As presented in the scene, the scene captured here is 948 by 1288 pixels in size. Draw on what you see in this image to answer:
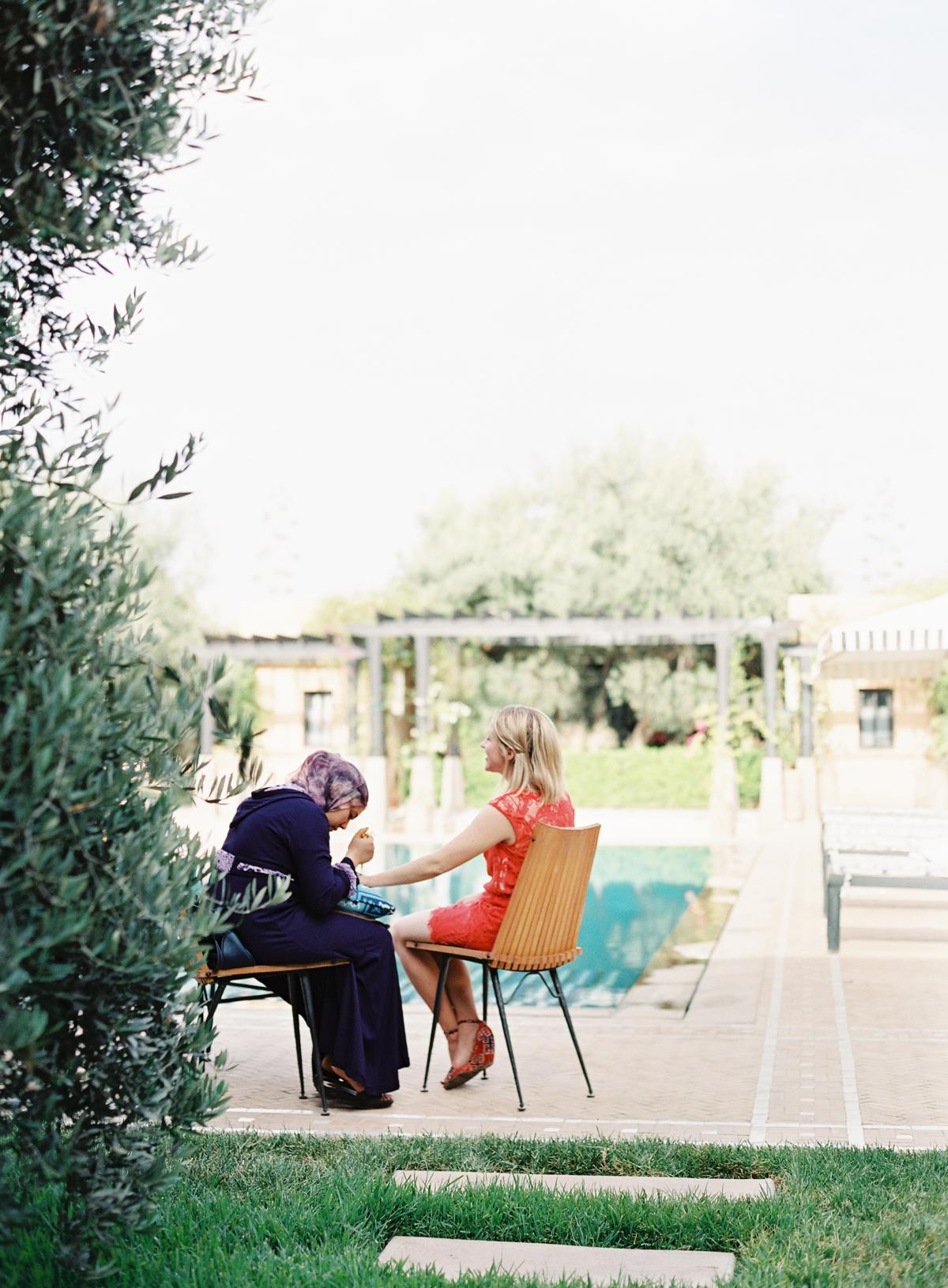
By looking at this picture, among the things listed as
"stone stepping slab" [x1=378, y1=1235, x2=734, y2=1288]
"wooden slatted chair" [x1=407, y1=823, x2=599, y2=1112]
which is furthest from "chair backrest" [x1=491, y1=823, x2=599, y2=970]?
"stone stepping slab" [x1=378, y1=1235, x2=734, y2=1288]

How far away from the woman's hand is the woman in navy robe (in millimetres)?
53

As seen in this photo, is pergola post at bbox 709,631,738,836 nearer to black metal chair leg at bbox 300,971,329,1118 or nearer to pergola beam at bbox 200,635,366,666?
pergola beam at bbox 200,635,366,666

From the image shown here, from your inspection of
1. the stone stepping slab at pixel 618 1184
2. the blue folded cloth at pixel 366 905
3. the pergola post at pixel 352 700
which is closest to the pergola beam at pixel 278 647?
the pergola post at pixel 352 700

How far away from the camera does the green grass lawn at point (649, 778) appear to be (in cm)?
2223

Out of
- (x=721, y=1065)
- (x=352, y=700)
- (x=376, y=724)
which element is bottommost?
(x=721, y=1065)

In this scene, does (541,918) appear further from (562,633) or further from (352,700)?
(352,700)

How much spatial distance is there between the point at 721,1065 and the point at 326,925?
1.79m

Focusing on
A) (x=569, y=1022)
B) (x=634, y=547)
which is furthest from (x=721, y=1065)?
(x=634, y=547)

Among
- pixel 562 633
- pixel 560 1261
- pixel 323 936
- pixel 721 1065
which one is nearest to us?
pixel 560 1261

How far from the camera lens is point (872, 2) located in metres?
29.4

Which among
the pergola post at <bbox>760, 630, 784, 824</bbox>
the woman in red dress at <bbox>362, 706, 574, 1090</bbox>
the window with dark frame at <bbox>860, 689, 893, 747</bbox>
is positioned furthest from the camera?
the window with dark frame at <bbox>860, 689, 893, 747</bbox>

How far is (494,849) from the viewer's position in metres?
5.02

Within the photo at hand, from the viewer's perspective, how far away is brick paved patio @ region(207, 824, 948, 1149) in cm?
455

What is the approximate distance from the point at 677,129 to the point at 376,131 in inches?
347
